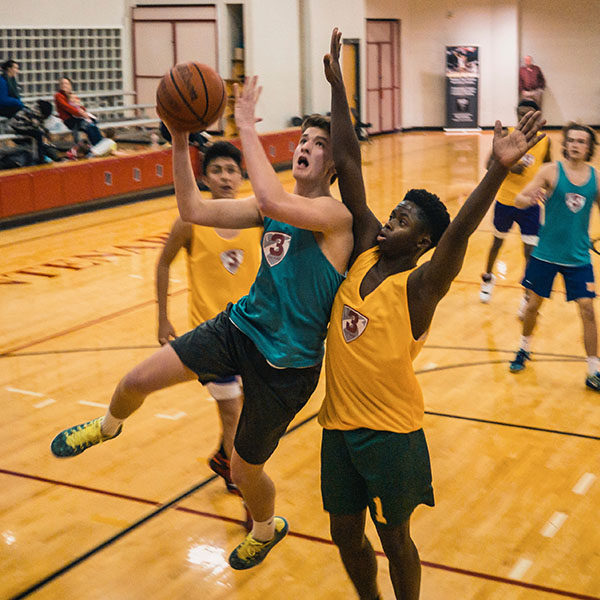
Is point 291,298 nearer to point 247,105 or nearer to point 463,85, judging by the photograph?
point 247,105

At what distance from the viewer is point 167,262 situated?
4664 mm

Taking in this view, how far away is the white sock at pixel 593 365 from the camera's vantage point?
21.0 ft

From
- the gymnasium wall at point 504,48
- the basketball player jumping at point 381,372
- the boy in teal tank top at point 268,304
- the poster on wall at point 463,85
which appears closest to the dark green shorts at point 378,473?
the basketball player jumping at point 381,372

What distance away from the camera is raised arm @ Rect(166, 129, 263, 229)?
3.36 metres

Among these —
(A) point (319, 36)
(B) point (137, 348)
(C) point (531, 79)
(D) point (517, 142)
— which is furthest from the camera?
(C) point (531, 79)

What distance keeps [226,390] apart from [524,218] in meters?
4.68

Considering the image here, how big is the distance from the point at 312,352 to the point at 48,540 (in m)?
1.80

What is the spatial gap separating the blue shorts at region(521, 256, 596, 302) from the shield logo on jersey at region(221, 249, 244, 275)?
9.13 feet

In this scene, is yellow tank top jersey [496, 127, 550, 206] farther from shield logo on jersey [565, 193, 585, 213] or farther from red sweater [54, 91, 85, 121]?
red sweater [54, 91, 85, 121]

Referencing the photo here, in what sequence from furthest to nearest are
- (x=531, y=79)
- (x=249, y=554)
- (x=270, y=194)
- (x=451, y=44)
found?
(x=451, y=44), (x=531, y=79), (x=249, y=554), (x=270, y=194)

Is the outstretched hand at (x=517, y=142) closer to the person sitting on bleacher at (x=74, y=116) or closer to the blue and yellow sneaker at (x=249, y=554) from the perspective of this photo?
the blue and yellow sneaker at (x=249, y=554)

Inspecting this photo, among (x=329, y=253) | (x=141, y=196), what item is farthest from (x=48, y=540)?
(x=141, y=196)

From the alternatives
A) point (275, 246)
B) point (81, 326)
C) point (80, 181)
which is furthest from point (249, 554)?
point (80, 181)

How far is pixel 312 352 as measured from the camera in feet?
11.1
